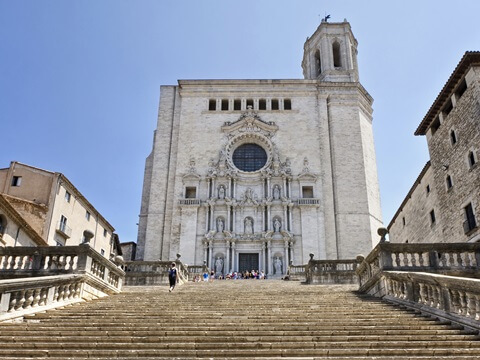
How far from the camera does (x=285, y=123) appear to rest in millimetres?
36688

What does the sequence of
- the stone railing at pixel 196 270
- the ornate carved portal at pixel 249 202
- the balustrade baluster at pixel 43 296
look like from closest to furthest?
the balustrade baluster at pixel 43 296, the stone railing at pixel 196 270, the ornate carved portal at pixel 249 202

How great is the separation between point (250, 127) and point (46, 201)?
54.0 feet

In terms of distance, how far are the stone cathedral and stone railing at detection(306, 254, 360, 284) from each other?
424 inches

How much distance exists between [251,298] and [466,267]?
5736 mm

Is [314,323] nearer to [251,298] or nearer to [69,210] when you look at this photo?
[251,298]

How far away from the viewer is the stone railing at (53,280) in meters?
8.66

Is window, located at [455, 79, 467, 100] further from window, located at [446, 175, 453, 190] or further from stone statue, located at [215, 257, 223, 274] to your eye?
stone statue, located at [215, 257, 223, 274]

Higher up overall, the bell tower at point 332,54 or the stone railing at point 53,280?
the bell tower at point 332,54

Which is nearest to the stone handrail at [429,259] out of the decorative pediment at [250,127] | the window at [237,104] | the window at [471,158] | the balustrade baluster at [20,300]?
the balustrade baluster at [20,300]

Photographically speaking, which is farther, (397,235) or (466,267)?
(397,235)

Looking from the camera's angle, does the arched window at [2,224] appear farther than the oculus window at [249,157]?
No

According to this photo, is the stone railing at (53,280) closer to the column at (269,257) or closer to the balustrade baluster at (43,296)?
the balustrade baluster at (43,296)

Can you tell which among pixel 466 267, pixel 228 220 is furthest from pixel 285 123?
pixel 466 267

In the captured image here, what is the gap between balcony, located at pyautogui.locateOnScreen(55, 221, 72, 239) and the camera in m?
26.8
